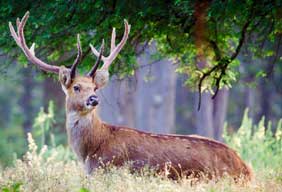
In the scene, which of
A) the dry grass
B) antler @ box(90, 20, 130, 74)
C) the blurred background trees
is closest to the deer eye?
antler @ box(90, 20, 130, 74)

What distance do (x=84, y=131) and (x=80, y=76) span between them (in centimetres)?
69

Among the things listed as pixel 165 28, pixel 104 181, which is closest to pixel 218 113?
pixel 165 28

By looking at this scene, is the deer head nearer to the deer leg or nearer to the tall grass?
the deer leg

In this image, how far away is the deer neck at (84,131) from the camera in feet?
41.3

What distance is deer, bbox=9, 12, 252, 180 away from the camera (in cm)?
1214

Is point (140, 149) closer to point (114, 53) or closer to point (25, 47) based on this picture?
point (114, 53)

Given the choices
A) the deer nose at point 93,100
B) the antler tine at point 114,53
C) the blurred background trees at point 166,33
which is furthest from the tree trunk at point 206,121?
the deer nose at point 93,100

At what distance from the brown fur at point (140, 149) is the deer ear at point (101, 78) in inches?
5.3

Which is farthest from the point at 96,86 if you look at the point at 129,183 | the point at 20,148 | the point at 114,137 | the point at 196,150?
the point at 20,148

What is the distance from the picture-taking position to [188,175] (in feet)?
39.7

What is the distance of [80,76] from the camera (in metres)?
12.6

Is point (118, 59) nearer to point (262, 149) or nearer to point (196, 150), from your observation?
point (196, 150)

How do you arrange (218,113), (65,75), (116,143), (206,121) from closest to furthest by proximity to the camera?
(116,143) < (65,75) < (206,121) < (218,113)

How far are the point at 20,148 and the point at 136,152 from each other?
15.0m
